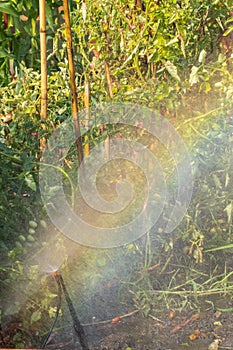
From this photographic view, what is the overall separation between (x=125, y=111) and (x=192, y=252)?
59 centimetres

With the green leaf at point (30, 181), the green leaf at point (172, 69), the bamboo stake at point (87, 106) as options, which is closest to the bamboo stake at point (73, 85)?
the bamboo stake at point (87, 106)

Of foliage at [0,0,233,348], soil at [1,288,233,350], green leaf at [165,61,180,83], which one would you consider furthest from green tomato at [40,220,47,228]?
green leaf at [165,61,180,83]

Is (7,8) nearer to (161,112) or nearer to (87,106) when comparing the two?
(87,106)

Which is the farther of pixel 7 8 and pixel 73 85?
pixel 7 8

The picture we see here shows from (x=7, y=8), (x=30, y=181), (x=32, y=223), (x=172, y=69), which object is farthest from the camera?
(x=7, y=8)

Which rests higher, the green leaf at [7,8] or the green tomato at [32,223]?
the green leaf at [7,8]

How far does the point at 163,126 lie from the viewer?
250cm

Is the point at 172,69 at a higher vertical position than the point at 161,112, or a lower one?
higher

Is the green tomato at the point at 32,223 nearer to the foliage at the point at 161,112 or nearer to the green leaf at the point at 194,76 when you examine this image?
the foliage at the point at 161,112

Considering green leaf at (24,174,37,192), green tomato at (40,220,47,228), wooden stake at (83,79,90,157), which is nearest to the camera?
green leaf at (24,174,37,192)

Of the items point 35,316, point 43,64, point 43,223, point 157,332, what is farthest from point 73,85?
point 157,332

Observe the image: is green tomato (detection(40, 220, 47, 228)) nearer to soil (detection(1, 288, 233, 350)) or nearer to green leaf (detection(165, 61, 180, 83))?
soil (detection(1, 288, 233, 350))

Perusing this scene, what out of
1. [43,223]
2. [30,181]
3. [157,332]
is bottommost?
[157,332]

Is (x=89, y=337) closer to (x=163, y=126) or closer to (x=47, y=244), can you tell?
(x=47, y=244)
